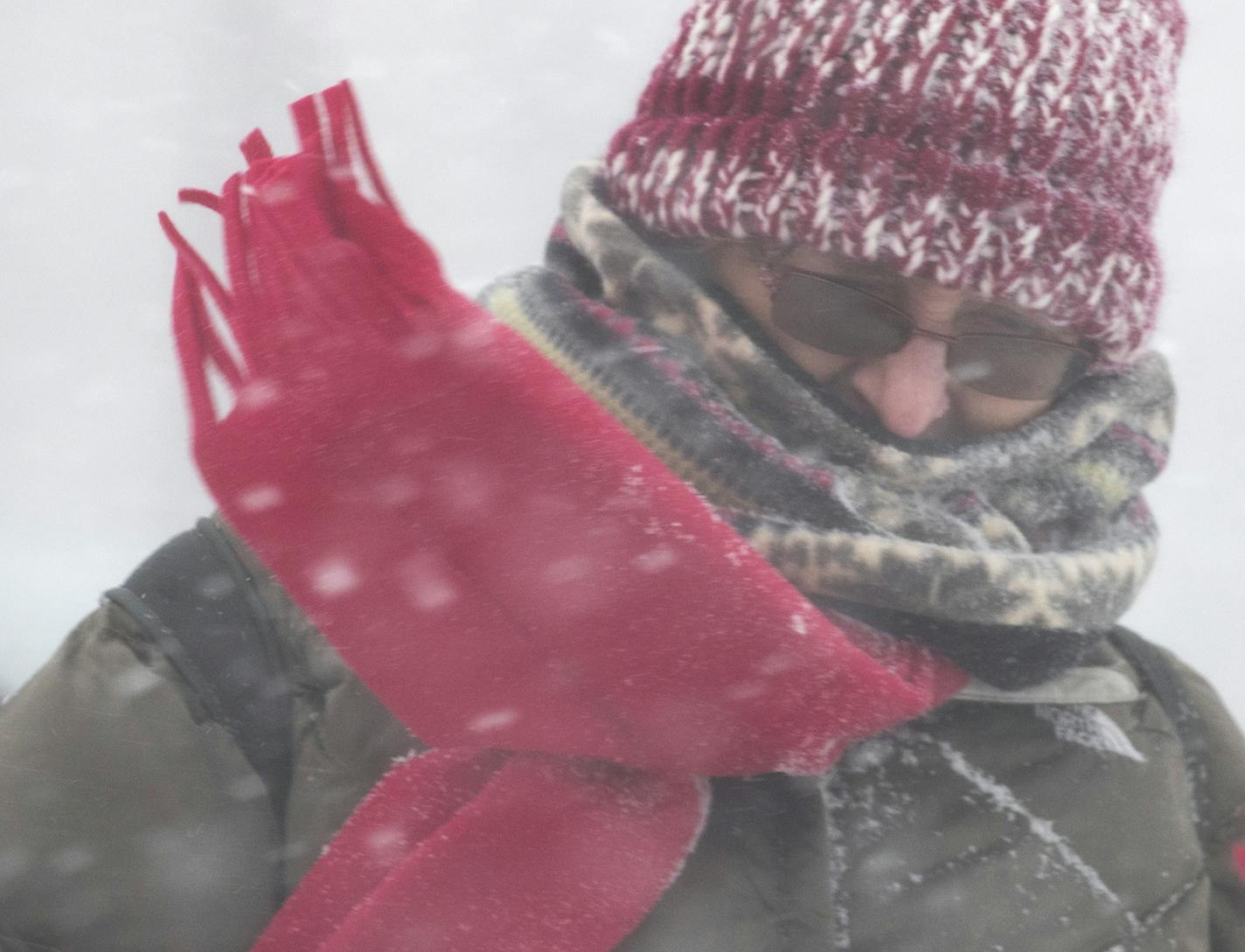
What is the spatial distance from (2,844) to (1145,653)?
1361 millimetres

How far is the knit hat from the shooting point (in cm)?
120

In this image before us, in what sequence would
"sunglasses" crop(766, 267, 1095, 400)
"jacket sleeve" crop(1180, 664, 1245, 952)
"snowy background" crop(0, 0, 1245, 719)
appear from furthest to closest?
"snowy background" crop(0, 0, 1245, 719)
"jacket sleeve" crop(1180, 664, 1245, 952)
"sunglasses" crop(766, 267, 1095, 400)

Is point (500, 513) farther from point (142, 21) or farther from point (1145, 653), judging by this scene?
point (142, 21)

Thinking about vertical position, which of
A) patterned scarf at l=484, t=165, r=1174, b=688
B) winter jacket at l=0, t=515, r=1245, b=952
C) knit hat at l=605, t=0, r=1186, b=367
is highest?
knit hat at l=605, t=0, r=1186, b=367

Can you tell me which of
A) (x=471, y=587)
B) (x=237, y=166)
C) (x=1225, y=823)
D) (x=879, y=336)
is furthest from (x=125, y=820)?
(x=237, y=166)

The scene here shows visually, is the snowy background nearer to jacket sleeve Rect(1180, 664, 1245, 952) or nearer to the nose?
jacket sleeve Rect(1180, 664, 1245, 952)

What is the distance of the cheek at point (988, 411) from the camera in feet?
4.43

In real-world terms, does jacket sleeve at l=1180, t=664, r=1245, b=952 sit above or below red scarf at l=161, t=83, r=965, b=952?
below

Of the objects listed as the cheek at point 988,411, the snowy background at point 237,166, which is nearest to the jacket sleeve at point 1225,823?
the cheek at point 988,411

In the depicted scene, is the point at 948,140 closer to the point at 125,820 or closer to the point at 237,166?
the point at 125,820

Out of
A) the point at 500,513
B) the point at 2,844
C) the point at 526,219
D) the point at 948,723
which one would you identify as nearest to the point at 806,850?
the point at 948,723

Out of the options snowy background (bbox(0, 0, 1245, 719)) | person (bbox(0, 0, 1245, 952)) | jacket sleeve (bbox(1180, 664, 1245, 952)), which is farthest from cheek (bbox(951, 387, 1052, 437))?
snowy background (bbox(0, 0, 1245, 719))

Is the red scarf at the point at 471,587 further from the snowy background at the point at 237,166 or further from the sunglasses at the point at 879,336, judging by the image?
the snowy background at the point at 237,166

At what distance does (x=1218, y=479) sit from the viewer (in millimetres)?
2939
